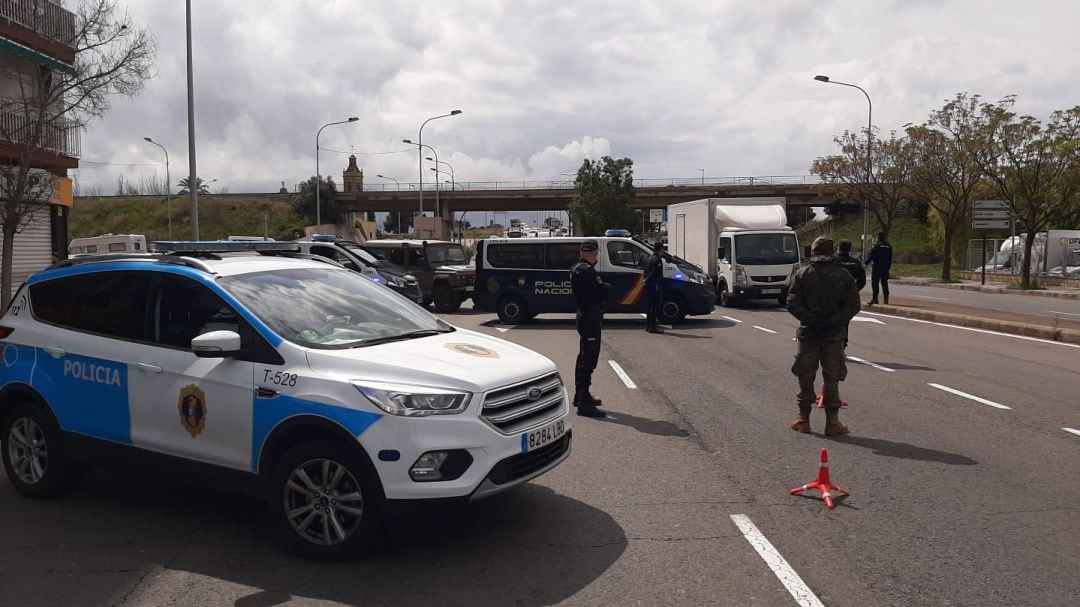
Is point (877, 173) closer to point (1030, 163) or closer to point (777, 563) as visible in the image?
point (1030, 163)

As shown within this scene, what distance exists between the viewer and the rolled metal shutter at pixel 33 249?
29547 millimetres

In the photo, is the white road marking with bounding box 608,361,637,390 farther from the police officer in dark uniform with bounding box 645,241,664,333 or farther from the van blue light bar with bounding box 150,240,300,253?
the van blue light bar with bounding box 150,240,300,253

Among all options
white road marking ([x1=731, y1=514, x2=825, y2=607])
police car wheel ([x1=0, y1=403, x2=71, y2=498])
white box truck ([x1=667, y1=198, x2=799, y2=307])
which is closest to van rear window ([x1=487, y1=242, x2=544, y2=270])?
white box truck ([x1=667, y1=198, x2=799, y2=307])

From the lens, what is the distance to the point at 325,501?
16.0 feet

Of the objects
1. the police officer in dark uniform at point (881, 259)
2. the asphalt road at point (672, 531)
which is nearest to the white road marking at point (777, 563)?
the asphalt road at point (672, 531)

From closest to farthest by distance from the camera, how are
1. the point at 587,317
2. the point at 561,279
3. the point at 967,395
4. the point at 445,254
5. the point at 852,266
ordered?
1. the point at 587,317
2. the point at 967,395
3. the point at 852,266
4. the point at 561,279
5. the point at 445,254

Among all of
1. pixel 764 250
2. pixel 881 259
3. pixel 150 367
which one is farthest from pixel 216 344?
pixel 764 250

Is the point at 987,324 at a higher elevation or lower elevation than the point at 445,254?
lower

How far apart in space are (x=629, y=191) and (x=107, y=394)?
68.2m

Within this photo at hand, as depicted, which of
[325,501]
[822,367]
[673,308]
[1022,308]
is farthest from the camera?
[1022,308]

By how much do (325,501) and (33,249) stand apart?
3044 centimetres

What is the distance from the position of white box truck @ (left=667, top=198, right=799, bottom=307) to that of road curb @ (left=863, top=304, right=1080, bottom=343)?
259 centimetres

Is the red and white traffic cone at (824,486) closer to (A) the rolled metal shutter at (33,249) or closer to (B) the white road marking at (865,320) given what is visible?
(B) the white road marking at (865,320)

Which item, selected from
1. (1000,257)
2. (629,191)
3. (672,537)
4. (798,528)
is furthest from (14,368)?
(629,191)
